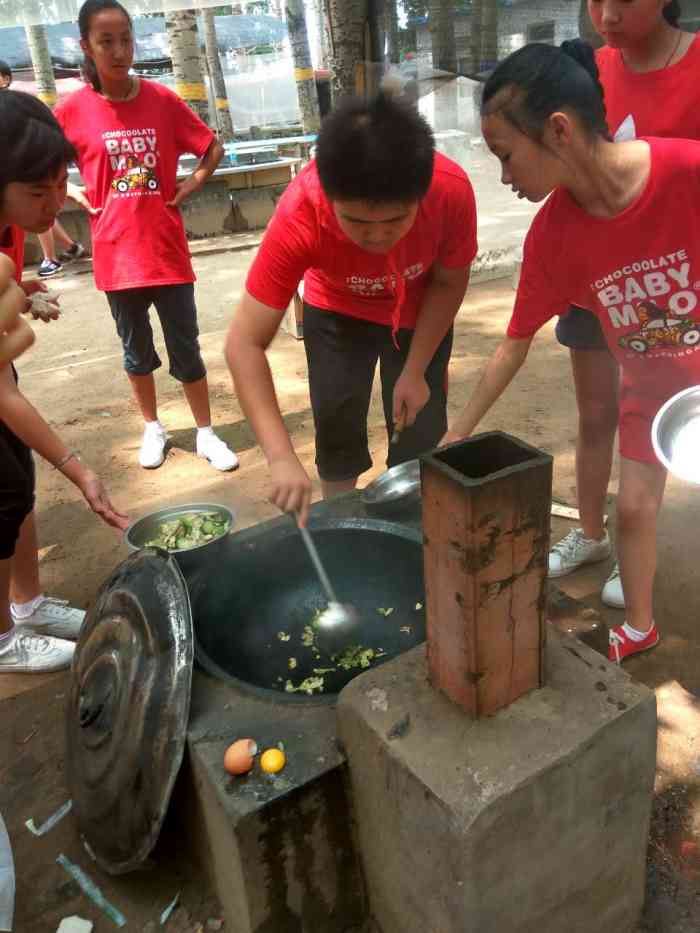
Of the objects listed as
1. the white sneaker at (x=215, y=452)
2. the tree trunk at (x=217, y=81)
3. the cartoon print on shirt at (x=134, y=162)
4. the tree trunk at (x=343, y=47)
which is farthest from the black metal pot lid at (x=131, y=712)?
the tree trunk at (x=217, y=81)

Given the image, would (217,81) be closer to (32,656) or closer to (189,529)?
(189,529)

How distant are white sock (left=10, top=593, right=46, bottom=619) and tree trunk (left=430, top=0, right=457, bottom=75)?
4736mm

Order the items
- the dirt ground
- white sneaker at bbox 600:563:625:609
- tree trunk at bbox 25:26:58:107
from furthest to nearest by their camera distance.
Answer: tree trunk at bbox 25:26:58:107 < white sneaker at bbox 600:563:625:609 < the dirt ground

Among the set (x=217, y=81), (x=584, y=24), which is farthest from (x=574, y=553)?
(x=217, y=81)

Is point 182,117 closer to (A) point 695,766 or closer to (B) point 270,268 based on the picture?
(B) point 270,268

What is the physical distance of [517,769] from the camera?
3.83 ft

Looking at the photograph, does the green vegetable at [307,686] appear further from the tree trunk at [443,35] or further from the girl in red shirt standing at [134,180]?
the tree trunk at [443,35]

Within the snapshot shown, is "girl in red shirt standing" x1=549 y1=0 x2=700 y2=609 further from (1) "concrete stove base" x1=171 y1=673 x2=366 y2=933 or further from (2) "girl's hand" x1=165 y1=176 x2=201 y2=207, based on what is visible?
(2) "girl's hand" x1=165 y1=176 x2=201 y2=207

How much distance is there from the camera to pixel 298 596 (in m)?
2.20

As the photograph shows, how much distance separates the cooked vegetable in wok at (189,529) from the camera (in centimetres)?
242

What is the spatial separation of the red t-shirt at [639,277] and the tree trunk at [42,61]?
34.4ft

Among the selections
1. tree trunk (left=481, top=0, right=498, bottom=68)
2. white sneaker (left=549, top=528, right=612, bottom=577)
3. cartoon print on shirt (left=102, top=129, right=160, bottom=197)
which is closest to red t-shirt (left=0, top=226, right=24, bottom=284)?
cartoon print on shirt (left=102, top=129, right=160, bottom=197)

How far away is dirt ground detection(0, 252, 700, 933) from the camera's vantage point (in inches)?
75.1

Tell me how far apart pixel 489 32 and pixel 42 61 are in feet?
27.2
